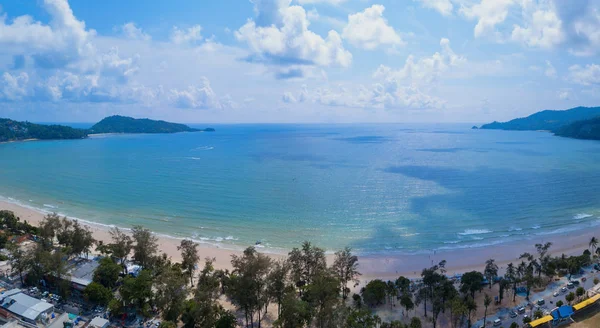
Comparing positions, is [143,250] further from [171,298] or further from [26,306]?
[26,306]

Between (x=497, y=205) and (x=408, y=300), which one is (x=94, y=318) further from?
(x=497, y=205)

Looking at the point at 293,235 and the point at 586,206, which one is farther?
the point at 586,206

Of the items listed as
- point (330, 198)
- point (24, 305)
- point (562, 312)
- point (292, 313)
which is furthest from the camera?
A: point (330, 198)

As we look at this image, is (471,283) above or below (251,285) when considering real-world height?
below

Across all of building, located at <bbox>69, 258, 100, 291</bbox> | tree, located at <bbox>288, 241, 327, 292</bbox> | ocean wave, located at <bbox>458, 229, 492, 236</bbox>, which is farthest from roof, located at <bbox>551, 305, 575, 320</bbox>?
building, located at <bbox>69, 258, 100, 291</bbox>

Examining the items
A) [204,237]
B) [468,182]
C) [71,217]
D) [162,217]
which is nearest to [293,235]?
[204,237]

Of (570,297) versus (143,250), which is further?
(143,250)

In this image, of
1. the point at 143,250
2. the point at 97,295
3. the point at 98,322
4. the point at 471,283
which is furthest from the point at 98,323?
the point at 471,283
